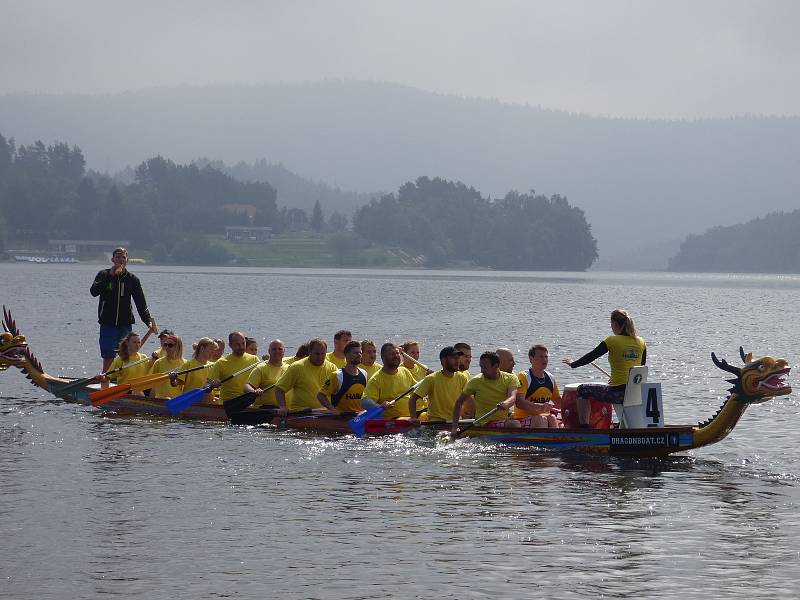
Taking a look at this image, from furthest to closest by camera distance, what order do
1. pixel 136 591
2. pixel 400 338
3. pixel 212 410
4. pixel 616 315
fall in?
pixel 400 338 < pixel 212 410 < pixel 616 315 < pixel 136 591

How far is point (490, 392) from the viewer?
66.1 ft

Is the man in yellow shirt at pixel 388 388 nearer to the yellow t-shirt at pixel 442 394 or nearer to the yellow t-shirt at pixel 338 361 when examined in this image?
the yellow t-shirt at pixel 442 394

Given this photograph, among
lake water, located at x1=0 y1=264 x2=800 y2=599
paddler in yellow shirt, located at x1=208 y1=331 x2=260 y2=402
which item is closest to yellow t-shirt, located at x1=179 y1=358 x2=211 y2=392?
paddler in yellow shirt, located at x1=208 y1=331 x2=260 y2=402

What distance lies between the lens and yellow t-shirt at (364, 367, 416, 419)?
21.7 metres

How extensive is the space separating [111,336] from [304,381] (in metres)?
5.86

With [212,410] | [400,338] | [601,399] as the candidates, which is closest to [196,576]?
[601,399]

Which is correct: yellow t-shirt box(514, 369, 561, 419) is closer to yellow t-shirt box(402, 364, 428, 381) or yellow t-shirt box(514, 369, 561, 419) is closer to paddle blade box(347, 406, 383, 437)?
paddle blade box(347, 406, 383, 437)

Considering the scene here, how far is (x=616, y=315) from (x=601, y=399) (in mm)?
1461

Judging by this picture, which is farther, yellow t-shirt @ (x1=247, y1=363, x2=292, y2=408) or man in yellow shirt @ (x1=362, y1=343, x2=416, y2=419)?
yellow t-shirt @ (x1=247, y1=363, x2=292, y2=408)

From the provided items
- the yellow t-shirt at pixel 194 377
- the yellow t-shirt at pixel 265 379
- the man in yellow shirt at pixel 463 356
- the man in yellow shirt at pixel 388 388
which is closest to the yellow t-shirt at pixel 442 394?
the man in yellow shirt at pixel 463 356

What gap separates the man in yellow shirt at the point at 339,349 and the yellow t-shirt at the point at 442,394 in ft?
8.73

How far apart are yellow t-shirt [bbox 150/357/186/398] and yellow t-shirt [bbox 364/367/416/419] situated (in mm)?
5368

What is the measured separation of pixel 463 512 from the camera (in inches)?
629

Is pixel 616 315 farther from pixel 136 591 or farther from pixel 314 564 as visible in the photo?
pixel 136 591
